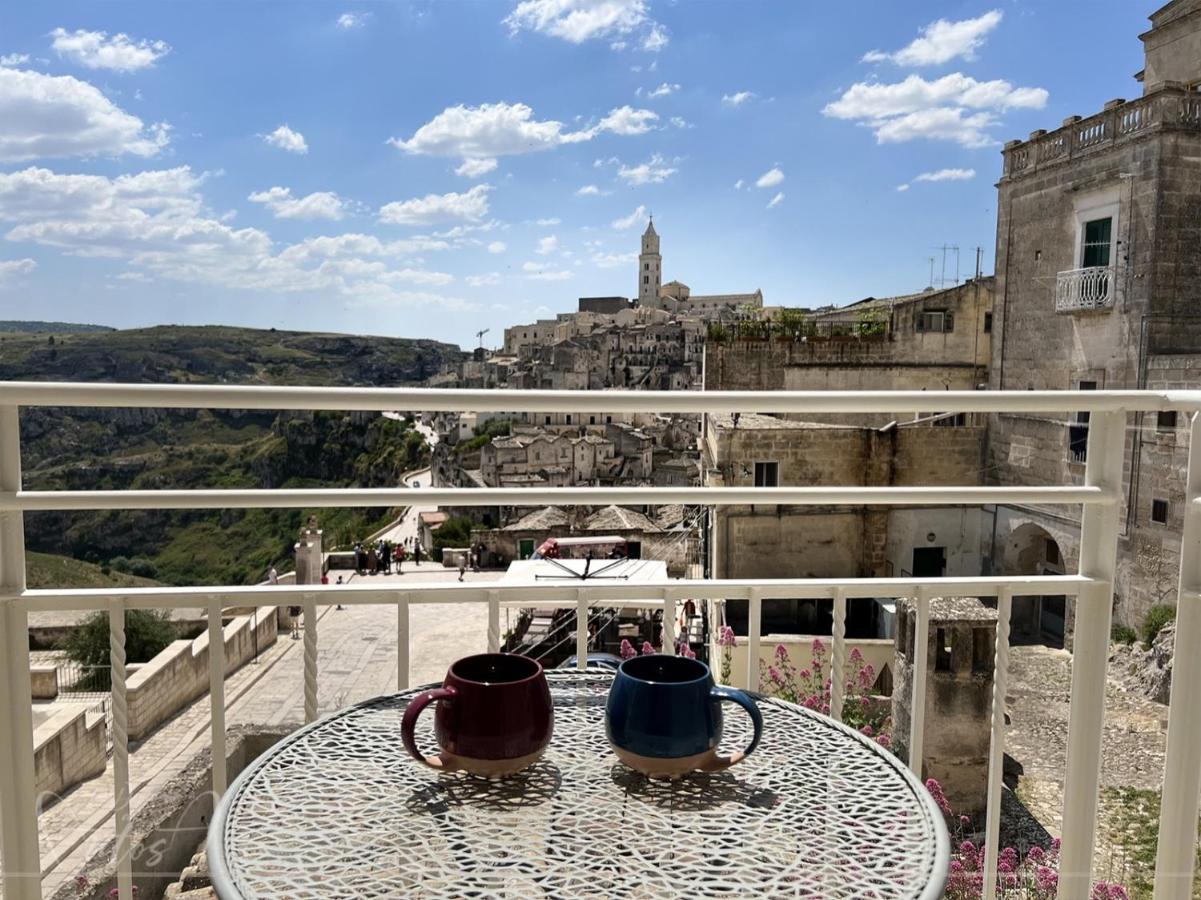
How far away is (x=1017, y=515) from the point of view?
14695 millimetres

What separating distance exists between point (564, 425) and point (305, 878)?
5866 centimetres

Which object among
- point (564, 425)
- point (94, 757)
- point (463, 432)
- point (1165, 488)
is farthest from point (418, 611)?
point (463, 432)

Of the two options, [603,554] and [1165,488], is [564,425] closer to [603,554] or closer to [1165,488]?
[603,554]

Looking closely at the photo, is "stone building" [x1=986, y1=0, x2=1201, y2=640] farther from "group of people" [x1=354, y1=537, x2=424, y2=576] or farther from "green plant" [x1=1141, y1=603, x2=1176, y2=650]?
"group of people" [x1=354, y1=537, x2=424, y2=576]

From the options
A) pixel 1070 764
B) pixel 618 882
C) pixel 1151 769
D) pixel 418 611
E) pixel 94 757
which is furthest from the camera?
pixel 418 611

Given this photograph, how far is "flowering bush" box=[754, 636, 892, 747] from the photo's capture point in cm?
321

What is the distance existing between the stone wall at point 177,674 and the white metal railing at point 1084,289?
13.9m

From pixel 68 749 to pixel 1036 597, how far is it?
13.8 m

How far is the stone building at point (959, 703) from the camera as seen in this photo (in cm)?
694

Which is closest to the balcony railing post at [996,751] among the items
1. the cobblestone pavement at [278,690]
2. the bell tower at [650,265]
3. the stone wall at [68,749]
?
the cobblestone pavement at [278,690]

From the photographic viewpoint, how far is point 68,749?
9320mm

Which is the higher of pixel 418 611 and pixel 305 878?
pixel 305 878

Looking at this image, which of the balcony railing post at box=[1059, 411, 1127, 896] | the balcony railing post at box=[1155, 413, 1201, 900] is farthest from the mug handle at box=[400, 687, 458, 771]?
the balcony railing post at box=[1155, 413, 1201, 900]

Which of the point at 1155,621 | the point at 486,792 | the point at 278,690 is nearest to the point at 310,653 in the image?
the point at 486,792
